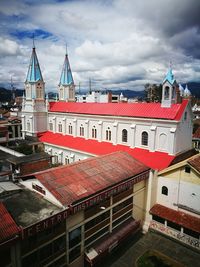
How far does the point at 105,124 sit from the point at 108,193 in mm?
18100

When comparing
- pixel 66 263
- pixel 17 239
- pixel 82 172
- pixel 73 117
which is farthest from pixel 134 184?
pixel 73 117

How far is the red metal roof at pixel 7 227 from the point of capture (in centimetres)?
1286

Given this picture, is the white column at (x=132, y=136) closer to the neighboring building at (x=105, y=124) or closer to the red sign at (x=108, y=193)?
the neighboring building at (x=105, y=124)

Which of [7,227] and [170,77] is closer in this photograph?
[7,227]

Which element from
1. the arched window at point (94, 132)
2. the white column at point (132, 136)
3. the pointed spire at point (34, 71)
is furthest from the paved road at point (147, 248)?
the pointed spire at point (34, 71)

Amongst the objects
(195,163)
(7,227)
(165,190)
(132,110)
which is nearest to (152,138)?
(132,110)

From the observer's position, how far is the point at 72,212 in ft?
54.2

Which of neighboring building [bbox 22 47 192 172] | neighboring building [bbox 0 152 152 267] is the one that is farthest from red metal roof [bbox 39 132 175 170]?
neighboring building [bbox 0 152 152 267]

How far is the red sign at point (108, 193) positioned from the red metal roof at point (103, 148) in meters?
3.14

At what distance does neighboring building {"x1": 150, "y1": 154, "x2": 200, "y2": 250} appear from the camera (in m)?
21.7

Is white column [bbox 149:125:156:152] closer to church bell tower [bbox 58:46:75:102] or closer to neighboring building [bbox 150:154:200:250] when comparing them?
neighboring building [bbox 150:154:200:250]

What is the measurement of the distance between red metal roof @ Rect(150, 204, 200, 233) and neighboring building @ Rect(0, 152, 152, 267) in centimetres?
148

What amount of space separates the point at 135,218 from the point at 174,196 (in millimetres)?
5148

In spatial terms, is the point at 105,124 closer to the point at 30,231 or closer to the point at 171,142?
the point at 171,142
